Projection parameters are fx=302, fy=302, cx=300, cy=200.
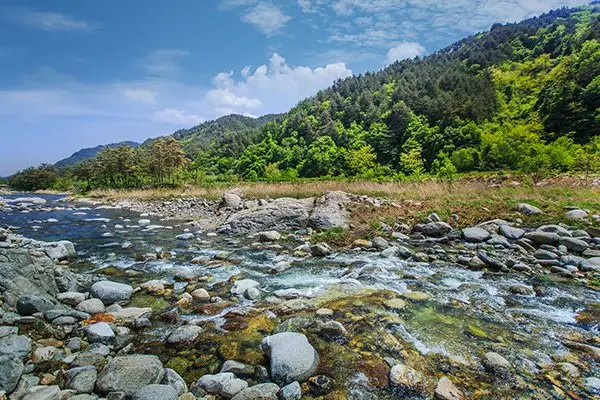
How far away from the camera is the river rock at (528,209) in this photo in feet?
37.7

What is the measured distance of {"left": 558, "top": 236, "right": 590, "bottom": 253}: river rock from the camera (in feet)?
Result: 26.5

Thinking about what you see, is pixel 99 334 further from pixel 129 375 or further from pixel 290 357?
pixel 290 357

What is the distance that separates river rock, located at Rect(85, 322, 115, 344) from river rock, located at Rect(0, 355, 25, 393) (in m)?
1.07

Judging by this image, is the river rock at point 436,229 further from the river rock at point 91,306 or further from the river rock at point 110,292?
the river rock at point 91,306

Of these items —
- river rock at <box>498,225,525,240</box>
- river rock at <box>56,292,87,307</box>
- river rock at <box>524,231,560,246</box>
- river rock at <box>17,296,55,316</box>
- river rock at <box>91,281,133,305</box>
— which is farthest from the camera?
river rock at <box>498,225,525,240</box>

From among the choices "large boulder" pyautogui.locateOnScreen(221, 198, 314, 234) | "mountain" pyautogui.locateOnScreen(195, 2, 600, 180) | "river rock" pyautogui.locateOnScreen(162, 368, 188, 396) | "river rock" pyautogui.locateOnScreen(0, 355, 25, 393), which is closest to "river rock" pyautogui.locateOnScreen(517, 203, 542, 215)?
"large boulder" pyautogui.locateOnScreen(221, 198, 314, 234)

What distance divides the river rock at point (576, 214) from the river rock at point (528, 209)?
2.94ft

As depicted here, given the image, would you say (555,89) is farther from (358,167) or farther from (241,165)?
(241,165)

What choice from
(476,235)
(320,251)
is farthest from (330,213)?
(476,235)

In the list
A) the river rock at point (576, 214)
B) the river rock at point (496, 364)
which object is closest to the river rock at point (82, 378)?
the river rock at point (496, 364)

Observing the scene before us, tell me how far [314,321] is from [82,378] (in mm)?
2917

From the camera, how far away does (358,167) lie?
6291 cm

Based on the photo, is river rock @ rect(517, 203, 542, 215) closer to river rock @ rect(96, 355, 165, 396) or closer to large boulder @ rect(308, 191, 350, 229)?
large boulder @ rect(308, 191, 350, 229)

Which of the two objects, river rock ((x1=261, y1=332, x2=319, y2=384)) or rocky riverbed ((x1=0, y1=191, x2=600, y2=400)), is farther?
river rock ((x1=261, y1=332, x2=319, y2=384))
